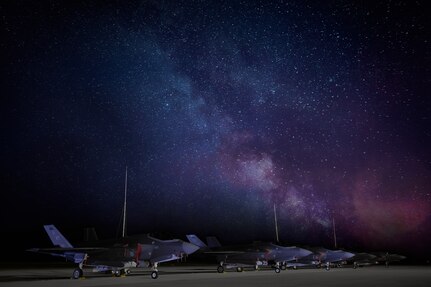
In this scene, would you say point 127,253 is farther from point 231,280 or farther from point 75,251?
point 231,280

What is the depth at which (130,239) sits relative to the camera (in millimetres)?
30578

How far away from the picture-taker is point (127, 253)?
29.8 metres

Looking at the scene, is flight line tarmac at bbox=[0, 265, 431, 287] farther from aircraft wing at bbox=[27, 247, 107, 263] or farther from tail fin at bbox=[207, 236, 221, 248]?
tail fin at bbox=[207, 236, 221, 248]

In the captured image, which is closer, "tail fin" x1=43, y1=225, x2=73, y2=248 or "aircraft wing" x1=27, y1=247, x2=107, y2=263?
"aircraft wing" x1=27, y1=247, x2=107, y2=263

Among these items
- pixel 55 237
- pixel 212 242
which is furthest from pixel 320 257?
pixel 55 237

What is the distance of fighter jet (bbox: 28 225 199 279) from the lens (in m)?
29.7

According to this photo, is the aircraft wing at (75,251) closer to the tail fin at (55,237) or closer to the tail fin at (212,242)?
the tail fin at (55,237)

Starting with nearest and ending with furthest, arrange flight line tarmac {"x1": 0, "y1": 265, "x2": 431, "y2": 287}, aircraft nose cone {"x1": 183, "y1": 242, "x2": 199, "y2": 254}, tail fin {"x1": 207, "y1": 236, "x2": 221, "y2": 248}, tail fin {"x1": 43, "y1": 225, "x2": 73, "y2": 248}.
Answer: flight line tarmac {"x1": 0, "y1": 265, "x2": 431, "y2": 287}, aircraft nose cone {"x1": 183, "y1": 242, "x2": 199, "y2": 254}, tail fin {"x1": 43, "y1": 225, "x2": 73, "y2": 248}, tail fin {"x1": 207, "y1": 236, "x2": 221, "y2": 248}

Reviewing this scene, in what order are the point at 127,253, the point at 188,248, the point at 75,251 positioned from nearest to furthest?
the point at 127,253 < the point at 75,251 < the point at 188,248

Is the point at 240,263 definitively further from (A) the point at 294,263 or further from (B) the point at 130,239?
(B) the point at 130,239

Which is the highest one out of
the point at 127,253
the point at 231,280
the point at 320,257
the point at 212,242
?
the point at 212,242

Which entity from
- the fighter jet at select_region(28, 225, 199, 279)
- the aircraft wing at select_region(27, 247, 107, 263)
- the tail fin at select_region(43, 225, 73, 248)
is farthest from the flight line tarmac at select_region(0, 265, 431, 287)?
the tail fin at select_region(43, 225, 73, 248)

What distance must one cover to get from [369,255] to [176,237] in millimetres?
38023

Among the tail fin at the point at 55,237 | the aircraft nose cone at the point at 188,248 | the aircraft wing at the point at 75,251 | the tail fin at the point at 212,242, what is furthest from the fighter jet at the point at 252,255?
the tail fin at the point at 55,237
